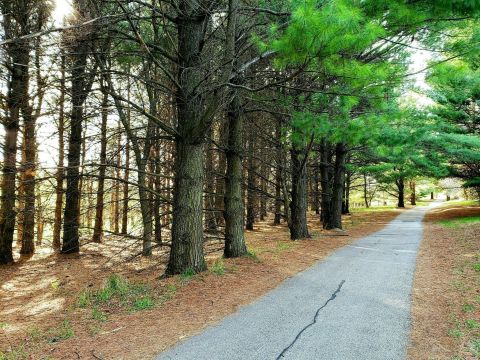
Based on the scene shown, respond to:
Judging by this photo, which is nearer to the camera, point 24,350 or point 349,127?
point 24,350

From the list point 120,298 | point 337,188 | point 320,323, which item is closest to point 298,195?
point 337,188

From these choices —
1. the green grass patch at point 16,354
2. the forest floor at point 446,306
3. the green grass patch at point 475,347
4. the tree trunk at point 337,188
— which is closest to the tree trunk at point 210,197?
the green grass patch at point 16,354

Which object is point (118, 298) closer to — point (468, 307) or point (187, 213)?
point (187, 213)

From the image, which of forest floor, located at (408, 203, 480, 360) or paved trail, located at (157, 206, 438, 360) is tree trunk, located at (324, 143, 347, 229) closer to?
forest floor, located at (408, 203, 480, 360)

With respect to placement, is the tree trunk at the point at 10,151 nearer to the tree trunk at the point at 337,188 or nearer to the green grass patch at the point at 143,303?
the green grass patch at the point at 143,303

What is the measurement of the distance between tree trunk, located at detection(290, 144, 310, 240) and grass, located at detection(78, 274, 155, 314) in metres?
7.26

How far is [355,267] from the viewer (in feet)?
24.5

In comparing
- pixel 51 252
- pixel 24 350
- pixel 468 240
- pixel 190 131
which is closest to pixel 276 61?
pixel 190 131

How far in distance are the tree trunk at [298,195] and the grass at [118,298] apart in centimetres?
726

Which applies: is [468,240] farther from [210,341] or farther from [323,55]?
[210,341]

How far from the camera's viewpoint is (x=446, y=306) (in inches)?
192

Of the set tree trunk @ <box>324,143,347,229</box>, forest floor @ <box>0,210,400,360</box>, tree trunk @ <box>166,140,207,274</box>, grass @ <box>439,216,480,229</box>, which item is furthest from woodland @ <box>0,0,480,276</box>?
grass @ <box>439,216,480,229</box>

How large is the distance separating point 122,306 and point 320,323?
2.87 meters

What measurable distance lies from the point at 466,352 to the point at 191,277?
4.22 metres
